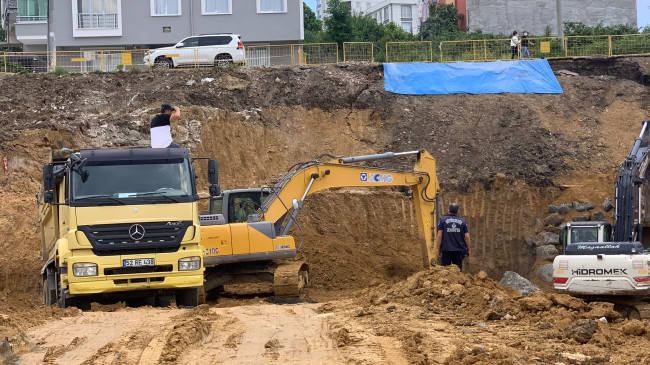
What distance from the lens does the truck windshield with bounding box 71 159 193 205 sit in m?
14.4

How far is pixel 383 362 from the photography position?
887 cm

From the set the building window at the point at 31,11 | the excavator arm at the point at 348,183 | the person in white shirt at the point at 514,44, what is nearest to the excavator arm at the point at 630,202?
the excavator arm at the point at 348,183

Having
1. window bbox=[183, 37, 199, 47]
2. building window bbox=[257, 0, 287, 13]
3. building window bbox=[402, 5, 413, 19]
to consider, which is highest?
building window bbox=[402, 5, 413, 19]

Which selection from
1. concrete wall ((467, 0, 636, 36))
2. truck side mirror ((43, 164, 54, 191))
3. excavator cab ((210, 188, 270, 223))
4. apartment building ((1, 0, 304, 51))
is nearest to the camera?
truck side mirror ((43, 164, 54, 191))

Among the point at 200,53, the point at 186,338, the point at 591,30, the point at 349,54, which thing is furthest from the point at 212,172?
the point at 591,30

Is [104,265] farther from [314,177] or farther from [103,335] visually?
[314,177]

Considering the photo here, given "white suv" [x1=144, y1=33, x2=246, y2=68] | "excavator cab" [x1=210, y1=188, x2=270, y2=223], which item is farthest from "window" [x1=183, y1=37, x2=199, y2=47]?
"excavator cab" [x1=210, y1=188, x2=270, y2=223]

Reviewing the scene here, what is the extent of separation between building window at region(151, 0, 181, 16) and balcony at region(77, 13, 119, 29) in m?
1.83

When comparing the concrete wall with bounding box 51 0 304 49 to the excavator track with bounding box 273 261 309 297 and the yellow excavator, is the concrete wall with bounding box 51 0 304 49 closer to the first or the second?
the yellow excavator

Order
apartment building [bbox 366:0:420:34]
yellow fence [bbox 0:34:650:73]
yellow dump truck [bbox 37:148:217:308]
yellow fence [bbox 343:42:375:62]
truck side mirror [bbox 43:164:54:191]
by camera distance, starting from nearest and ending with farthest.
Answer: yellow dump truck [bbox 37:148:217:308] → truck side mirror [bbox 43:164:54:191] → yellow fence [bbox 0:34:650:73] → yellow fence [bbox 343:42:375:62] → apartment building [bbox 366:0:420:34]

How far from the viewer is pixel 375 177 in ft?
64.3

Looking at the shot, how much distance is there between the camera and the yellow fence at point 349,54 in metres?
35.3

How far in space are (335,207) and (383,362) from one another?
18769 mm

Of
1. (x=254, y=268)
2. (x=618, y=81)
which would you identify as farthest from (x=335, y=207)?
(x=618, y=81)
